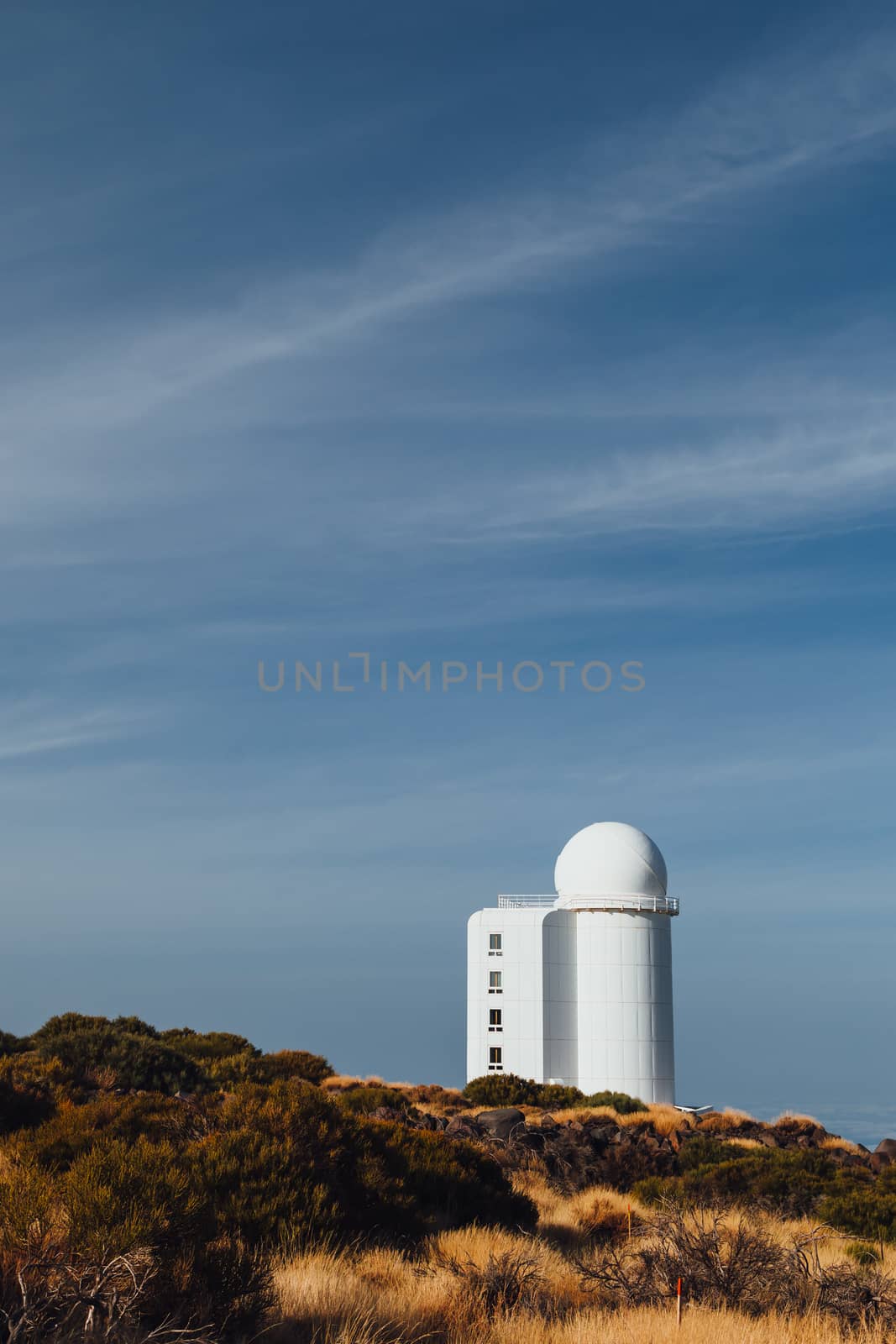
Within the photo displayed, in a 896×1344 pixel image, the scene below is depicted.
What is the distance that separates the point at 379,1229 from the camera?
980 cm

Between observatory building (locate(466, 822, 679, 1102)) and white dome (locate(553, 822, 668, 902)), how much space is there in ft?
0.14

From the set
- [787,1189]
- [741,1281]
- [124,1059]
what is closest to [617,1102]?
[787,1189]

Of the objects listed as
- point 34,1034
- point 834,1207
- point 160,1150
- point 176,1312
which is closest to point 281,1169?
point 160,1150

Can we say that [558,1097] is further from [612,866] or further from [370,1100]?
[370,1100]

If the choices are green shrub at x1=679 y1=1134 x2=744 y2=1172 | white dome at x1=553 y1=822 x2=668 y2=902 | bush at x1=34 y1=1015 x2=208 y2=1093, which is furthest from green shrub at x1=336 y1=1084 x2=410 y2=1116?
white dome at x1=553 y1=822 x2=668 y2=902

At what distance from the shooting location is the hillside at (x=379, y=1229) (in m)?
5.88

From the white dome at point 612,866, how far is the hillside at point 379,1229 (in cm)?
1726

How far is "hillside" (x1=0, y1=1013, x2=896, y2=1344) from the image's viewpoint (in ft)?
19.3

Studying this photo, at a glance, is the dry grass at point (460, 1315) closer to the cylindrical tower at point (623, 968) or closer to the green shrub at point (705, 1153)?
the green shrub at point (705, 1153)

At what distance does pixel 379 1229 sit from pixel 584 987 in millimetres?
25625

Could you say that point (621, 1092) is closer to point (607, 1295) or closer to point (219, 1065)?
point (219, 1065)

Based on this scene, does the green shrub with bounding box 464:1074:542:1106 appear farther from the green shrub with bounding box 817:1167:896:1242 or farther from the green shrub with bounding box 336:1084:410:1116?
the green shrub with bounding box 817:1167:896:1242

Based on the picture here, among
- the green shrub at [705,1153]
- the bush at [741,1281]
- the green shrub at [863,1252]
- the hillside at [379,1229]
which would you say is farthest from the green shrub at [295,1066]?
the bush at [741,1281]

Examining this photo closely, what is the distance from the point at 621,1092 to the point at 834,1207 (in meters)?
19.3
